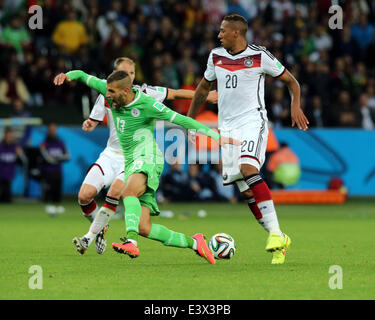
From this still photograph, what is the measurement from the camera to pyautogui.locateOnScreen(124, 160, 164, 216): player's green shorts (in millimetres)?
9953

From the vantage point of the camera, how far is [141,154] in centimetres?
1014

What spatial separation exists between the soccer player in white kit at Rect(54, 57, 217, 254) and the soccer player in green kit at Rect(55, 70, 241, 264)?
2.74 feet

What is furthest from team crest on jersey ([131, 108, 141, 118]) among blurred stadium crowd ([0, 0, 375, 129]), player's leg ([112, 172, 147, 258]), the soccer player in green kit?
blurred stadium crowd ([0, 0, 375, 129])

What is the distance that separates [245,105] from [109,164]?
220 cm

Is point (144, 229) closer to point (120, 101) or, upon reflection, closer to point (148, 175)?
point (148, 175)

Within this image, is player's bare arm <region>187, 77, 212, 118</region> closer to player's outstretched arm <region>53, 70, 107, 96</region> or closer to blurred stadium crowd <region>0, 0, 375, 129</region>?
player's outstretched arm <region>53, 70, 107, 96</region>

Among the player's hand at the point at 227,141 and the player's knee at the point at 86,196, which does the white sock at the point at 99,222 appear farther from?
the player's hand at the point at 227,141

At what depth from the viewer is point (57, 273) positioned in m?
9.11

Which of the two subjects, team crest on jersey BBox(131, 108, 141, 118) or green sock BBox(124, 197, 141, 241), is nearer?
green sock BBox(124, 197, 141, 241)

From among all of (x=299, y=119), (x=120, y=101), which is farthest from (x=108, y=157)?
(x=299, y=119)

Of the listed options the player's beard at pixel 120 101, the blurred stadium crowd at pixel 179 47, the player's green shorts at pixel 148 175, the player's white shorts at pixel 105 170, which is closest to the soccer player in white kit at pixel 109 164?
the player's white shorts at pixel 105 170
